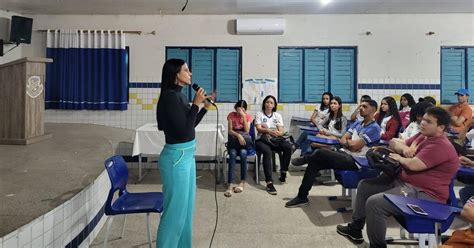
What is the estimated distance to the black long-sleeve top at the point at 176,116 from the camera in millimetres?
2062

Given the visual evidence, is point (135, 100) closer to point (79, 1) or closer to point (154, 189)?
point (79, 1)

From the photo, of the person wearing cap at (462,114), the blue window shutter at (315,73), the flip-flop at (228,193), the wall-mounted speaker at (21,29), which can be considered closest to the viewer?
the flip-flop at (228,193)

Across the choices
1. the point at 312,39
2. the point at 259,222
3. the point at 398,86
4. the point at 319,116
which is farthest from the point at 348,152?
the point at 398,86

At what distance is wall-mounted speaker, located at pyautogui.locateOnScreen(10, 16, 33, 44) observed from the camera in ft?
18.6

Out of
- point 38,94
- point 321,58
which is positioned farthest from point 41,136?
point 321,58

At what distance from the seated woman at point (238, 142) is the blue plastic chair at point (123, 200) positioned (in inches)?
66.2

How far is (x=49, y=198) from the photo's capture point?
7.00 feet

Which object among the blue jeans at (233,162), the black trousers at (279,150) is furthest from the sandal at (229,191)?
the black trousers at (279,150)

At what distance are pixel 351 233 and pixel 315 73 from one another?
3.76m

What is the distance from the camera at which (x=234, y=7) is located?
18.4 feet

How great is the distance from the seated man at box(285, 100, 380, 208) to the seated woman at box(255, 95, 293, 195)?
76 centimetres

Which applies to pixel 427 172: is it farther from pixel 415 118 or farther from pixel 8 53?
pixel 8 53

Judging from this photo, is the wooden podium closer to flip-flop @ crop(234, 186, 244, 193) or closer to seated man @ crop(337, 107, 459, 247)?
flip-flop @ crop(234, 186, 244, 193)

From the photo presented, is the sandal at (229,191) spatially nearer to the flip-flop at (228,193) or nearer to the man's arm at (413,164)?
the flip-flop at (228,193)
